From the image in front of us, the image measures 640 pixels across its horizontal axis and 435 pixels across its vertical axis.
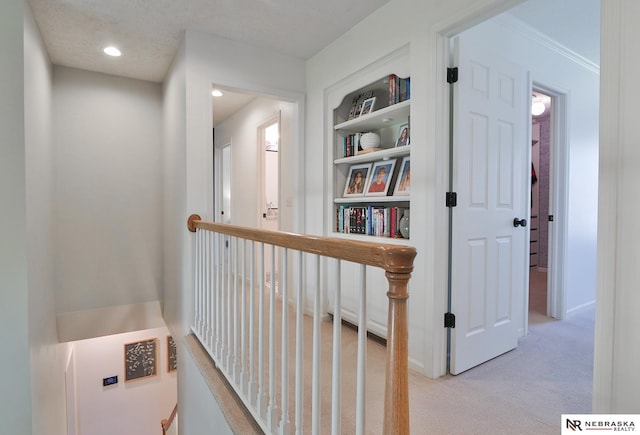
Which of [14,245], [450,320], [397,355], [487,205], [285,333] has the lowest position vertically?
[450,320]

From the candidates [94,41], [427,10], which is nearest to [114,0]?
[94,41]

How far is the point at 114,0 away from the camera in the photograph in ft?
7.14

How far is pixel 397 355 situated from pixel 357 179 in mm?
2084

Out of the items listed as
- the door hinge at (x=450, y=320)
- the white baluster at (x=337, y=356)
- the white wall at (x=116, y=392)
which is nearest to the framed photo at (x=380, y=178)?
the door hinge at (x=450, y=320)

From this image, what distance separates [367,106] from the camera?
260cm

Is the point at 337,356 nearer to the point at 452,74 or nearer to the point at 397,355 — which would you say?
the point at 397,355

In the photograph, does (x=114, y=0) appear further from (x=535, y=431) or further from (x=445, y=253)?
(x=535, y=431)

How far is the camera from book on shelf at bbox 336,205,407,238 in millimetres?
2340

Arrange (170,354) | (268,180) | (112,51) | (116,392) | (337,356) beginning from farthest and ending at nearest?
(170,354), (268,180), (116,392), (112,51), (337,356)

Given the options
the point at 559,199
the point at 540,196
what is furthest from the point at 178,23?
the point at 540,196

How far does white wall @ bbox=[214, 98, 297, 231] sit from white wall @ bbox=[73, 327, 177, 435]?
8.64 feet

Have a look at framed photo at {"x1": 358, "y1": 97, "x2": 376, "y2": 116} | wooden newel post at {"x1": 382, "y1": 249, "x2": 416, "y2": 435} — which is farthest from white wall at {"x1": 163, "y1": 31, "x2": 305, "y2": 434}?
wooden newel post at {"x1": 382, "y1": 249, "x2": 416, "y2": 435}

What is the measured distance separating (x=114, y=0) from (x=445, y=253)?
2.64m

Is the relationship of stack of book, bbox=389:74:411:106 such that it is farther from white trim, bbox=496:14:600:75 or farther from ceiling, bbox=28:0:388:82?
white trim, bbox=496:14:600:75
